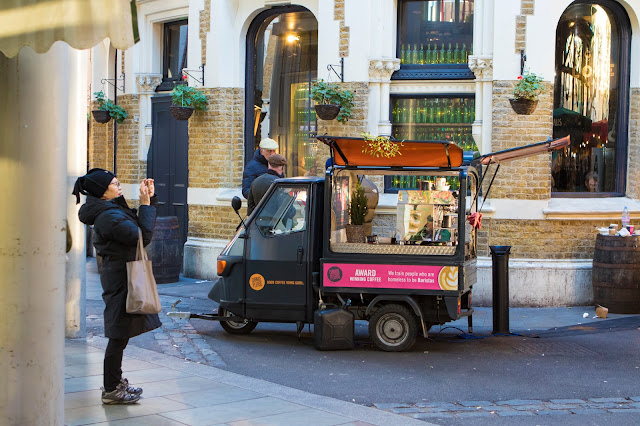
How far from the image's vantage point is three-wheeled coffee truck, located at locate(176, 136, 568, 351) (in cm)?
919

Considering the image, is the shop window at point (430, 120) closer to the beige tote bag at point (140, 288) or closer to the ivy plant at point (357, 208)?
the ivy plant at point (357, 208)

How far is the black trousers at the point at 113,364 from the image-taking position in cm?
666

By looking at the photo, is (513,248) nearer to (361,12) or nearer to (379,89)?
(379,89)

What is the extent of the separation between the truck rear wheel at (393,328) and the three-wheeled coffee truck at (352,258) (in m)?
0.01

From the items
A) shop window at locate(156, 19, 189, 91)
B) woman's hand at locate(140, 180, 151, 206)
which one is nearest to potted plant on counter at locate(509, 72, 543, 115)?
woman's hand at locate(140, 180, 151, 206)

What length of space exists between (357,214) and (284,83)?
19.5 feet

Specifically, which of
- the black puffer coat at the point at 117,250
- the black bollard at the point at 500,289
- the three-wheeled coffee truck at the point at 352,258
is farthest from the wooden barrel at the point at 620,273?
the black puffer coat at the point at 117,250

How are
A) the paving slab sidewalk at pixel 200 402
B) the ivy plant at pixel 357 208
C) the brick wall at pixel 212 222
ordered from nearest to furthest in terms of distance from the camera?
the paving slab sidewalk at pixel 200 402, the ivy plant at pixel 357 208, the brick wall at pixel 212 222

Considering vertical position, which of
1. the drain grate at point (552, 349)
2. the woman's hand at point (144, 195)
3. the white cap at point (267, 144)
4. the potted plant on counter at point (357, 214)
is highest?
the white cap at point (267, 144)

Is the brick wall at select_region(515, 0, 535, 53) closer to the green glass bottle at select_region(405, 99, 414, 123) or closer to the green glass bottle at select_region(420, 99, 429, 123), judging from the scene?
the green glass bottle at select_region(420, 99, 429, 123)

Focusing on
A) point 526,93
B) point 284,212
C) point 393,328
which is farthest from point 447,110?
point 393,328

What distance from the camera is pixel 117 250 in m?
6.66

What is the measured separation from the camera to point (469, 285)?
9484 millimetres

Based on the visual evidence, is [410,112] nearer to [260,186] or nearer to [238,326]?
[260,186]
